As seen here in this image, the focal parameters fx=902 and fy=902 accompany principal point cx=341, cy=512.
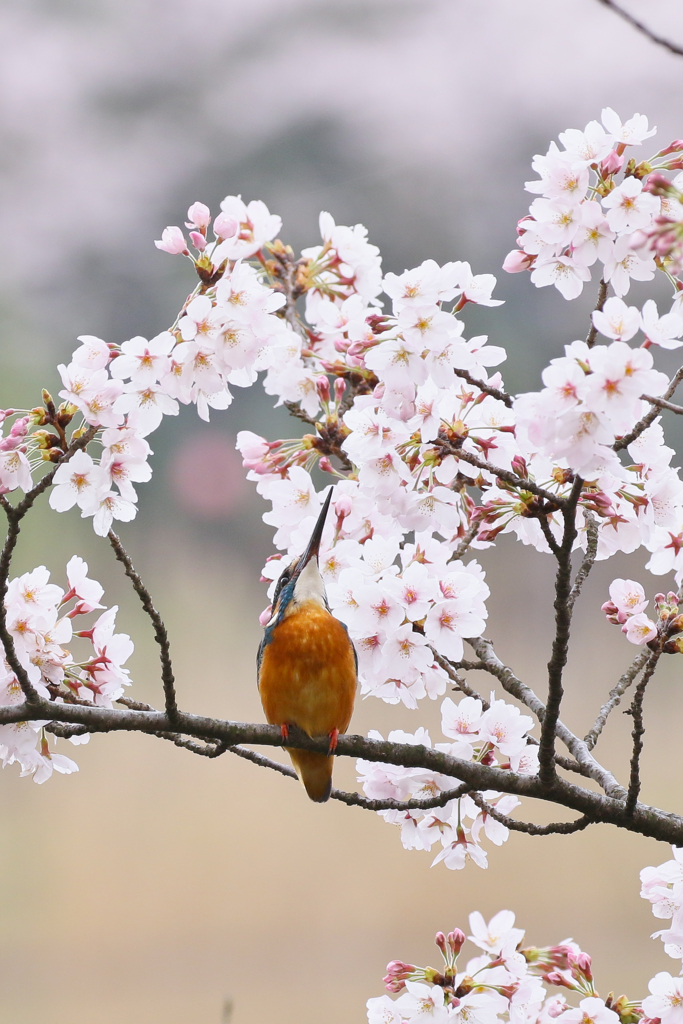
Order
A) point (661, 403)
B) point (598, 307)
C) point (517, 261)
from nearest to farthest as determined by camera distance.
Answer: point (661, 403), point (598, 307), point (517, 261)

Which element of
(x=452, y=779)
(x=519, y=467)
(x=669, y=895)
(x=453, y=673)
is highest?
(x=519, y=467)

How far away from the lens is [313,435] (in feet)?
4.74

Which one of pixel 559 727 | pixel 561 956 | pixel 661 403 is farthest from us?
pixel 561 956

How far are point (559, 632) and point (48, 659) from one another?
68 cm

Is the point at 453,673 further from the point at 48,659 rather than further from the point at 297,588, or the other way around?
the point at 48,659

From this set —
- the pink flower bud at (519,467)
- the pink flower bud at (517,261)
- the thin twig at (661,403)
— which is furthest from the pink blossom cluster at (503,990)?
the pink flower bud at (517,261)

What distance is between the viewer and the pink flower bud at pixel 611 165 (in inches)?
43.1

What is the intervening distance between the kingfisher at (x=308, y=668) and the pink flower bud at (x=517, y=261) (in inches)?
17.0

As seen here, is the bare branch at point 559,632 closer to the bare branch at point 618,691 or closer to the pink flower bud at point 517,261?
the bare branch at point 618,691

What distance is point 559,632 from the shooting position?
936 mm

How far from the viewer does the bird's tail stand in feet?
4.74

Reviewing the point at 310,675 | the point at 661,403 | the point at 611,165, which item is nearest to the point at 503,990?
the point at 310,675

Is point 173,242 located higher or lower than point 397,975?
higher

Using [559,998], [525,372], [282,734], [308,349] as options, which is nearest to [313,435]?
[308,349]
